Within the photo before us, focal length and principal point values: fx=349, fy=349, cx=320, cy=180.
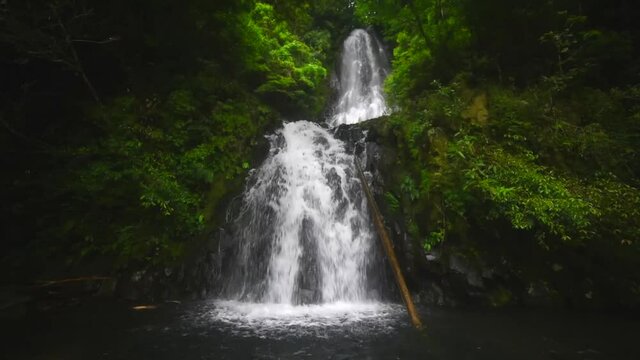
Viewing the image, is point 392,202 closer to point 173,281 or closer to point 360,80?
point 173,281

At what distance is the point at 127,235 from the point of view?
308 inches

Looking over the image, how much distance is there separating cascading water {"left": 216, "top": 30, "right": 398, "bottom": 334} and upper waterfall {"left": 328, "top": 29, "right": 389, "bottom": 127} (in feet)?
21.7

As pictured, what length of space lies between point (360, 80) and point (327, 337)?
54.3 feet

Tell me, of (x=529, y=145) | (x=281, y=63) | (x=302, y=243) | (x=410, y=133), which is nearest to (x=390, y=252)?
(x=302, y=243)

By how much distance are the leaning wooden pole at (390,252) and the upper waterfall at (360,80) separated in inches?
339

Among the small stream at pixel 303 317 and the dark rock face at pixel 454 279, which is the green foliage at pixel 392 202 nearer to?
the dark rock face at pixel 454 279

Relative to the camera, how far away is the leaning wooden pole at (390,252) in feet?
20.6

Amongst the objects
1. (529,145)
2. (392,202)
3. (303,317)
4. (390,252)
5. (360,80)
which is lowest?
(303,317)

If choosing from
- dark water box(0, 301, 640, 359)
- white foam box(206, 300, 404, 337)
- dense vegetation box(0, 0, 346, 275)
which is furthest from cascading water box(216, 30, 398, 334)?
dense vegetation box(0, 0, 346, 275)

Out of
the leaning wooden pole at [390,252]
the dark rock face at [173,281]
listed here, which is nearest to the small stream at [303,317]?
the leaning wooden pole at [390,252]

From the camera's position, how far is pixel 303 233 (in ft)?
29.1

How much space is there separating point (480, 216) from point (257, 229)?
5.27m

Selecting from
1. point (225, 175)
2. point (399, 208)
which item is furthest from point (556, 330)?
point (225, 175)

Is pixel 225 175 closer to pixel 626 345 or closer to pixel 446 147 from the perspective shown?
pixel 446 147
